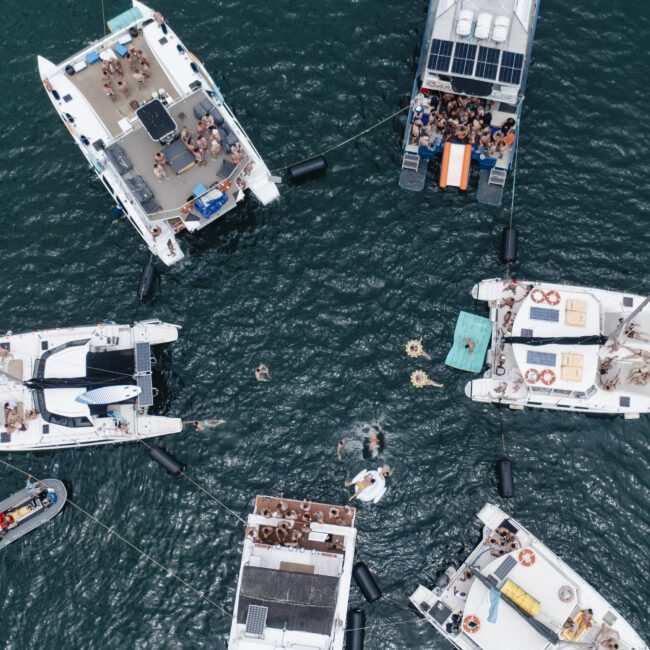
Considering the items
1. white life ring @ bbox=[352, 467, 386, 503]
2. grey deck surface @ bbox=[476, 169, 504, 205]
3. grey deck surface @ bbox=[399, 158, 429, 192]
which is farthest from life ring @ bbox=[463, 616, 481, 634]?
grey deck surface @ bbox=[399, 158, 429, 192]

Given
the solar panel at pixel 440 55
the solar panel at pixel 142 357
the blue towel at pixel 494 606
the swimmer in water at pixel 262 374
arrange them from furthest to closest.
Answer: the swimmer in water at pixel 262 374 → the solar panel at pixel 440 55 → the solar panel at pixel 142 357 → the blue towel at pixel 494 606

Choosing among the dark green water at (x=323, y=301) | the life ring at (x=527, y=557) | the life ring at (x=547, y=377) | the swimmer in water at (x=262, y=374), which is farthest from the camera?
the swimmer in water at (x=262, y=374)

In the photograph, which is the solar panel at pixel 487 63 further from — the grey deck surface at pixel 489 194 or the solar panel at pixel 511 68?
the grey deck surface at pixel 489 194

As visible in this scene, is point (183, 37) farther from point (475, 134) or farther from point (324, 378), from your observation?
point (324, 378)

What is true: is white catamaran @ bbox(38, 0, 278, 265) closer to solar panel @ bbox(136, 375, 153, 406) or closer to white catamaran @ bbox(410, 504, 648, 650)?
solar panel @ bbox(136, 375, 153, 406)

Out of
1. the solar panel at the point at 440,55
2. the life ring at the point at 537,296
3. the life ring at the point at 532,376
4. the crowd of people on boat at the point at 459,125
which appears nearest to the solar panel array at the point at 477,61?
the solar panel at the point at 440,55

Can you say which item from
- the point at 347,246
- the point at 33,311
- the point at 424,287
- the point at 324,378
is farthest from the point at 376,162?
the point at 33,311

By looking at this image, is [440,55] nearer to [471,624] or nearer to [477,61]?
[477,61]
